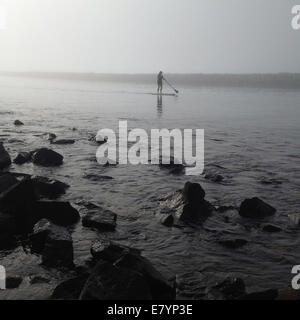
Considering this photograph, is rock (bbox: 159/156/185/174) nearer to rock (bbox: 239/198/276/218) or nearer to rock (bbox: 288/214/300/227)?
rock (bbox: 239/198/276/218)

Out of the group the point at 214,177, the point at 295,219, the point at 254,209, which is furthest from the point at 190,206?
the point at 214,177

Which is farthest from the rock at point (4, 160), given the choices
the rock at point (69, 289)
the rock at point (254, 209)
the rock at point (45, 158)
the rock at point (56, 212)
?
the rock at point (69, 289)

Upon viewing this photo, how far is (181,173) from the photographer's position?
16.8 metres

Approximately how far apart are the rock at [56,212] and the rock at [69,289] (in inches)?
123

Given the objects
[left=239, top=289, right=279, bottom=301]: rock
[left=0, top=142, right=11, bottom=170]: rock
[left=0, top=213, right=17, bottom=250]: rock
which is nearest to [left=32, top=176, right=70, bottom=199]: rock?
[left=0, top=213, right=17, bottom=250]: rock

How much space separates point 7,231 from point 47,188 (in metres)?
3.29

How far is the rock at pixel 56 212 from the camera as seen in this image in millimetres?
10461

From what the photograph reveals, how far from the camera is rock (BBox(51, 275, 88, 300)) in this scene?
735cm

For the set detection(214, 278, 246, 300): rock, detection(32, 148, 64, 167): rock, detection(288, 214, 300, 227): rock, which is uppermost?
detection(32, 148, 64, 167): rock

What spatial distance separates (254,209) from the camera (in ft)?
39.1

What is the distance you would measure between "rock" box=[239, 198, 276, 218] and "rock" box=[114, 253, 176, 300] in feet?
16.4

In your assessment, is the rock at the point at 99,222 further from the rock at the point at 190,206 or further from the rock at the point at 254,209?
the rock at the point at 254,209

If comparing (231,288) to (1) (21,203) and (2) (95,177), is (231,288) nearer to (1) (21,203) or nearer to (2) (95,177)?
(1) (21,203)
